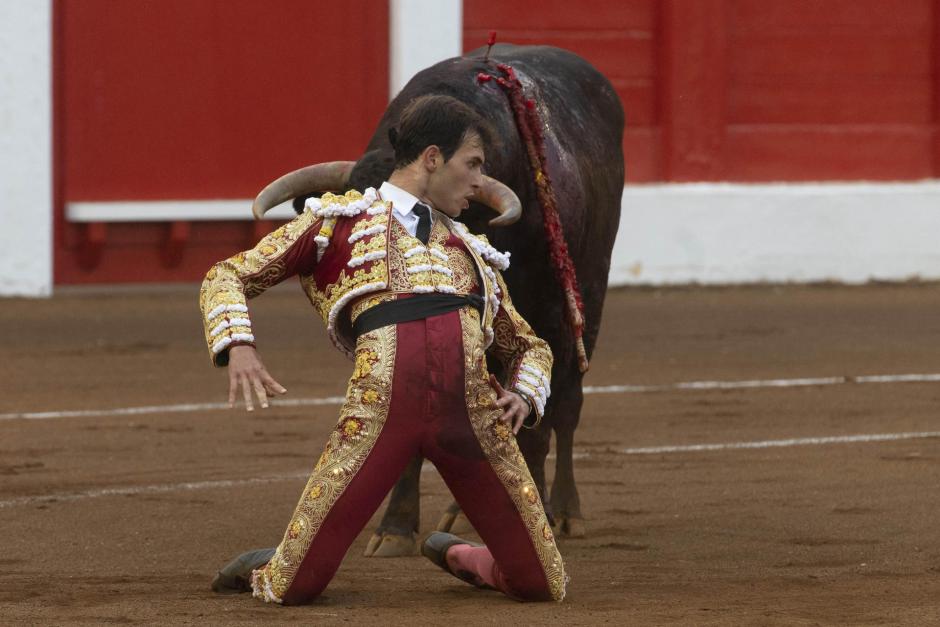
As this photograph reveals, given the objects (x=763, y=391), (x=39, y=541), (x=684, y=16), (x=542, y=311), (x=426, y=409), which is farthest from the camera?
(x=684, y=16)

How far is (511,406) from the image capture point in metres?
4.84

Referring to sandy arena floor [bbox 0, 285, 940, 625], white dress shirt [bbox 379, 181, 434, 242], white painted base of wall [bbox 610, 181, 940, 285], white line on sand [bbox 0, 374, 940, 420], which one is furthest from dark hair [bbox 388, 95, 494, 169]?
white painted base of wall [bbox 610, 181, 940, 285]

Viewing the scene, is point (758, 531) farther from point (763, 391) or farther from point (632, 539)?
point (763, 391)

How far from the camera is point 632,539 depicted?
243 inches

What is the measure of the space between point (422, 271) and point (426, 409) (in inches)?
13.1

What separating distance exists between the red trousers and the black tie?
8.4 inches

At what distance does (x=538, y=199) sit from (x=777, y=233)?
9.71 metres

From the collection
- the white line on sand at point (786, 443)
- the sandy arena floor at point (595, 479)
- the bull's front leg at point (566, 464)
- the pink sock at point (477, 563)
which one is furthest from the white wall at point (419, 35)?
the pink sock at point (477, 563)

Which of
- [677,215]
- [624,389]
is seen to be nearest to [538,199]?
[624,389]

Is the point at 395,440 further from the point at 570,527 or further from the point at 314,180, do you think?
the point at 570,527

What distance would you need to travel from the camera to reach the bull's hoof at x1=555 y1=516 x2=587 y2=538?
629cm

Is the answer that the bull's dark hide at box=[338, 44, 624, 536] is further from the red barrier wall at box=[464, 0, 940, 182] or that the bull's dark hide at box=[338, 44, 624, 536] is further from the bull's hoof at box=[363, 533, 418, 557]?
the red barrier wall at box=[464, 0, 940, 182]

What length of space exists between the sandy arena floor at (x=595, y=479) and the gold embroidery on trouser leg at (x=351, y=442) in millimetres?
177

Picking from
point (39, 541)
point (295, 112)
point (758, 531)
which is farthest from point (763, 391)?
point (295, 112)
